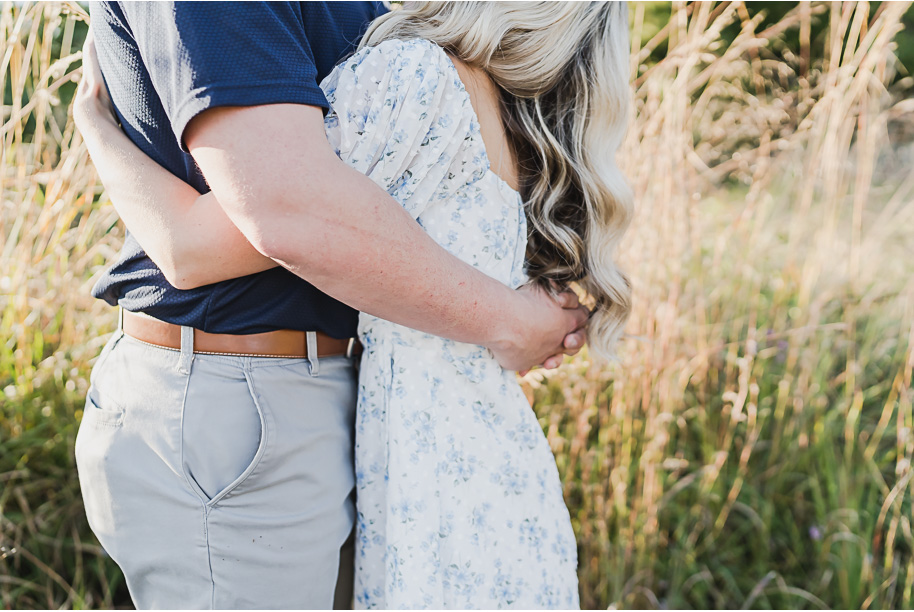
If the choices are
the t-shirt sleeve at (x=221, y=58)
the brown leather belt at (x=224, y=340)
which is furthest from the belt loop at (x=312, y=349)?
the t-shirt sleeve at (x=221, y=58)

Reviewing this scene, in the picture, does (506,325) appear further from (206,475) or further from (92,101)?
(92,101)

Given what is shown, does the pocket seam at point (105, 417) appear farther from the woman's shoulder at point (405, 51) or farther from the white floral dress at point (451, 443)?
the woman's shoulder at point (405, 51)

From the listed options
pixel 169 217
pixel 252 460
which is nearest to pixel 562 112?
pixel 169 217

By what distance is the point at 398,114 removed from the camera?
96cm

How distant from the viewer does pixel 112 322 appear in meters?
2.32

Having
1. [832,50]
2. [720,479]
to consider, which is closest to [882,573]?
[720,479]

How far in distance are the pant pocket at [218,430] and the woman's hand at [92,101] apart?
0.41 metres

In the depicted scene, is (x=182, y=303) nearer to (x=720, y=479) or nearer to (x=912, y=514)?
(x=720, y=479)

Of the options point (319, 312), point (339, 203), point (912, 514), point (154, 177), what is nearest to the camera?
point (339, 203)

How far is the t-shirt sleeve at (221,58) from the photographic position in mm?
765

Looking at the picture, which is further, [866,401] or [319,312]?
[866,401]

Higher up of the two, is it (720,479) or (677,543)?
(720,479)

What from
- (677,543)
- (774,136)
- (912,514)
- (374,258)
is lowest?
(677,543)

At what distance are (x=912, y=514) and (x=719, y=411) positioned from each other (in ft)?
2.25
